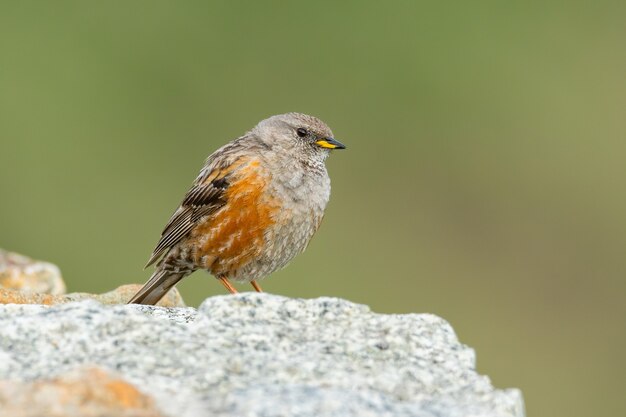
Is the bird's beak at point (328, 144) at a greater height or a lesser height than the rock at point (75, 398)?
greater

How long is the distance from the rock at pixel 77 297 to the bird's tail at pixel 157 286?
0.04 metres

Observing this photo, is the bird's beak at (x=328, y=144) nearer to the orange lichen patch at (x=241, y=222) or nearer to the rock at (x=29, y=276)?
the orange lichen patch at (x=241, y=222)

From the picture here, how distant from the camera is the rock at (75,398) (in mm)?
3982

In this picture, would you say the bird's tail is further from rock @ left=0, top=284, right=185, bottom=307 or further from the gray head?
the gray head

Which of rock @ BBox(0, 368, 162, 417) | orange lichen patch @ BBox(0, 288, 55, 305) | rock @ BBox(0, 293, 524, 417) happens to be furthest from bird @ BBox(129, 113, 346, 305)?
rock @ BBox(0, 368, 162, 417)

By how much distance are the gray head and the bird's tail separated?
112 centimetres

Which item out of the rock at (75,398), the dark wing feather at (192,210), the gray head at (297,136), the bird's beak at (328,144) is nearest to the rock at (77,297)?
the dark wing feather at (192,210)

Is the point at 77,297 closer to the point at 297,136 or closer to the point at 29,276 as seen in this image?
the point at 29,276

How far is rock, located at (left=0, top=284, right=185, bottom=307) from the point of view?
6.68 metres

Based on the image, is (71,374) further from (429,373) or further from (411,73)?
(411,73)

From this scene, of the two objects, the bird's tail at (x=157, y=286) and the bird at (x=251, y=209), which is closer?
the bird's tail at (x=157, y=286)

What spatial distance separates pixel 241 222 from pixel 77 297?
1.85 meters

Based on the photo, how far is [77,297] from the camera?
7.26m

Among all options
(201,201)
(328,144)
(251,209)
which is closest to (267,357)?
(251,209)
